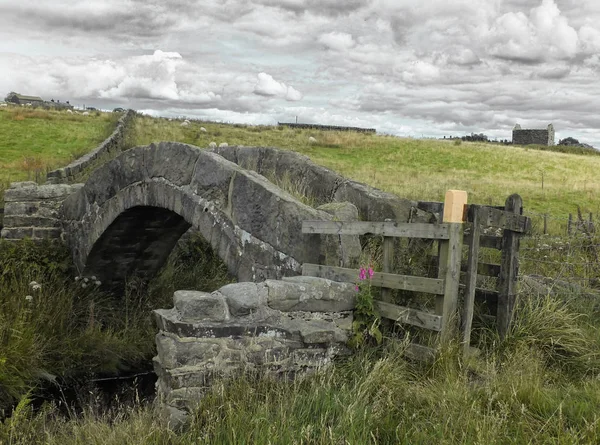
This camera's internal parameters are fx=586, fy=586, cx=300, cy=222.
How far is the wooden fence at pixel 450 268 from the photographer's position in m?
4.67

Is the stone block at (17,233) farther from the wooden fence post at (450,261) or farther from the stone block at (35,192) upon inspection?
the wooden fence post at (450,261)

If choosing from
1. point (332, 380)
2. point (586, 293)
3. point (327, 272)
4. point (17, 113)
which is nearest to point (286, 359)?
point (332, 380)

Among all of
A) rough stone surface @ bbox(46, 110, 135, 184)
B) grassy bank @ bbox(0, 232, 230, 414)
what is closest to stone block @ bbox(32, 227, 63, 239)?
grassy bank @ bbox(0, 232, 230, 414)

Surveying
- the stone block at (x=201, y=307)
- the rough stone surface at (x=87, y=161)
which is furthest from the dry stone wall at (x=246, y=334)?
the rough stone surface at (x=87, y=161)

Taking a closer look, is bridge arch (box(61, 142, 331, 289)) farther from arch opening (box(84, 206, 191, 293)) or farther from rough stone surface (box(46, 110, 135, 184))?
rough stone surface (box(46, 110, 135, 184))

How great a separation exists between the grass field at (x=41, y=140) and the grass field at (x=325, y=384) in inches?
218

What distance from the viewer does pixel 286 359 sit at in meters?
4.47

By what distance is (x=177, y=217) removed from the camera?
31.7ft

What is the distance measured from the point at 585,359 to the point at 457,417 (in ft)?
6.87

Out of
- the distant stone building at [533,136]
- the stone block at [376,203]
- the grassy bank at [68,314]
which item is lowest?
the grassy bank at [68,314]

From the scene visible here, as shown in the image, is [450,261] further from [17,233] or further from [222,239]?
[17,233]

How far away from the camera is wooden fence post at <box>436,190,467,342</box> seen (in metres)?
4.65

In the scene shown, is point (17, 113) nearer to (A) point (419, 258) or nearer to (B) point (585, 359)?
(A) point (419, 258)

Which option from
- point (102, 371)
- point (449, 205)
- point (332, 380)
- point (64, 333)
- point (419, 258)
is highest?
point (449, 205)
